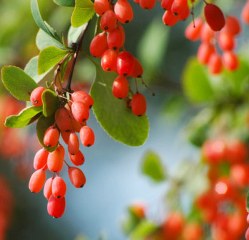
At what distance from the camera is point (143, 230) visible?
167 centimetres

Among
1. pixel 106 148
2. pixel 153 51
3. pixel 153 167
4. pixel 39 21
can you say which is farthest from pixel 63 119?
pixel 106 148

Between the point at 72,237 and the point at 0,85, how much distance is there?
1072 millimetres

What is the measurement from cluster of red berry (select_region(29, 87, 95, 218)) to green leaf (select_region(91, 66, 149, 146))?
2.9 inches

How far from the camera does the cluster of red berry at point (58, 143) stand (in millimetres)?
777

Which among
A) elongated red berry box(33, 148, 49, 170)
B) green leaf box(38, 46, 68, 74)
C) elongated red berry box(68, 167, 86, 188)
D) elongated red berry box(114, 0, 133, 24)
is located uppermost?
elongated red berry box(114, 0, 133, 24)

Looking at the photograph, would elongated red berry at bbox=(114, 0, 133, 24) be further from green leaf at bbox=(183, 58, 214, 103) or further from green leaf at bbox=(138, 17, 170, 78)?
green leaf at bbox=(138, 17, 170, 78)

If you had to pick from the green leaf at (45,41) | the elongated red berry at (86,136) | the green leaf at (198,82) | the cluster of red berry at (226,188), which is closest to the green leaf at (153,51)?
the green leaf at (198,82)

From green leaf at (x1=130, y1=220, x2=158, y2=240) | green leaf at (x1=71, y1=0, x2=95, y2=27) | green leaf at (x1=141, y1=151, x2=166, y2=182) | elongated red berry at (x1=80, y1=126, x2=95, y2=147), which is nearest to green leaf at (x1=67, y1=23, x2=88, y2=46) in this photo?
green leaf at (x1=71, y1=0, x2=95, y2=27)

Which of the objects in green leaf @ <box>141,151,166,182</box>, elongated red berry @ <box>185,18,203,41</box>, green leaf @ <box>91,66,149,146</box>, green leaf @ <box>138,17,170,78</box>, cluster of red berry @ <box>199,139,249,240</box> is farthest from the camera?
green leaf @ <box>138,17,170,78</box>

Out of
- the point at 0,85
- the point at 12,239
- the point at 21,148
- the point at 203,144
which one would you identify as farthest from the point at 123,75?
the point at 12,239

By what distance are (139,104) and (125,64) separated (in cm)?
6

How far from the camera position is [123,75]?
0.82 m

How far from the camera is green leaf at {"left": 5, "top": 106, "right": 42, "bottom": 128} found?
31.2 inches

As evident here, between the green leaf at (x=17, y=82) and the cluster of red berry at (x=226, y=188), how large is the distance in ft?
2.83
